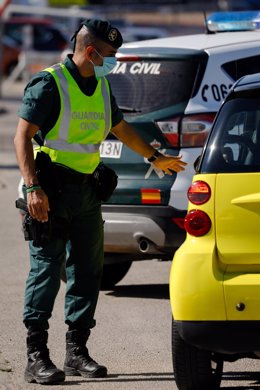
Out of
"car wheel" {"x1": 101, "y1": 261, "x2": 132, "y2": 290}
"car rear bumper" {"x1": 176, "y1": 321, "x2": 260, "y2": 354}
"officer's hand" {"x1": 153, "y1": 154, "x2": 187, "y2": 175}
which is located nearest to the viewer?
"car rear bumper" {"x1": 176, "y1": 321, "x2": 260, "y2": 354}

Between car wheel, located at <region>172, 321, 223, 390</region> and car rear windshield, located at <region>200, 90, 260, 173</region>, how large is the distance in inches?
29.6

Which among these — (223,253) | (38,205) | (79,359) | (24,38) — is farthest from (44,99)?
(24,38)

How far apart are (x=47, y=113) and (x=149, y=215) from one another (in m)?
1.97

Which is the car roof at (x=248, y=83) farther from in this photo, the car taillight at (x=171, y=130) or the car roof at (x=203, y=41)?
the car roof at (x=203, y=41)

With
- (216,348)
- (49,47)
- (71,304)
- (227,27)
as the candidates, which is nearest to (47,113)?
(71,304)

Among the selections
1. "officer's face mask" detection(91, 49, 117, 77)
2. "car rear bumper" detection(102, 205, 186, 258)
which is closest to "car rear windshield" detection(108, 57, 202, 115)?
"car rear bumper" detection(102, 205, 186, 258)

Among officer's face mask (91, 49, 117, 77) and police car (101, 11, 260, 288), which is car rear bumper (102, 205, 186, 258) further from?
officer's face mask (91, 49, 117, 77)

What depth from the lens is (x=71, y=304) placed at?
Answer: 19.6ft

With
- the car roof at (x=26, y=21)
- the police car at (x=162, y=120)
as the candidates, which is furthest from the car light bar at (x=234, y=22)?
the car roof at (x=26, y=21)

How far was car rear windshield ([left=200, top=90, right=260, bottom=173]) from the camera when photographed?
16.9 feet

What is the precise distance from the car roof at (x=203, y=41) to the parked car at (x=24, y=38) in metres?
34.0

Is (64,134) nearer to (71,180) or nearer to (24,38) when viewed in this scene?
(71,180)

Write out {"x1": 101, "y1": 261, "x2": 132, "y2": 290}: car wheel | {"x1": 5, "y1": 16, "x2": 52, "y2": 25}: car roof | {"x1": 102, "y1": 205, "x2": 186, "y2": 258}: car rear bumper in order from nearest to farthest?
1. {"x1": 102, "y1": 205, "x2": 186, "y2": 258}: car rear bumper
2. {"x1": 101, "y1": 261, "x2": 132, "y2": 290}: car wheel
3. {"x1": 5, "y1": 16, "x2": 52, "y2": 25}: car roof

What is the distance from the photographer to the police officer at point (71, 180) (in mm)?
5652
